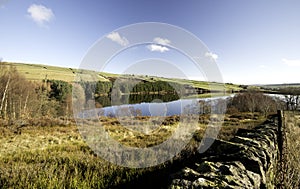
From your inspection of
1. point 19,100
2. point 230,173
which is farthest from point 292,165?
point 19,100

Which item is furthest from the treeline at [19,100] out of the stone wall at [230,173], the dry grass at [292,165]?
the dry grass at [292,165]

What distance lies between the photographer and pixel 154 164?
15.0ft

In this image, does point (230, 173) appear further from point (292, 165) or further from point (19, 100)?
point (19, 100)

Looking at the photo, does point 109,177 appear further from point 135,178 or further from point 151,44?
point 151,44

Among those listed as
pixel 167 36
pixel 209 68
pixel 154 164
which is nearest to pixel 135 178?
pixel 154 164

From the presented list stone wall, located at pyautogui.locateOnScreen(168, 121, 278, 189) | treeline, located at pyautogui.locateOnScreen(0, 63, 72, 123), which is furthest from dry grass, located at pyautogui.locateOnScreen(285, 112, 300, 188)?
treeline, located at pyautogui.locateOnScreen(0, 63, 72, 123)

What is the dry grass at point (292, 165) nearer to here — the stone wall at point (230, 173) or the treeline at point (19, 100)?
the stone wall at point (230, 173)

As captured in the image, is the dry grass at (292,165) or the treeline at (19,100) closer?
the dry grass at (292,165)

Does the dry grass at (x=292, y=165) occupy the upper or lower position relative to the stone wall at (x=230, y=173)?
lower

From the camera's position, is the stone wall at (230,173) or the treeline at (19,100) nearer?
the stone wall at (230,173)

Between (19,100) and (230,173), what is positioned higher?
(230,173)

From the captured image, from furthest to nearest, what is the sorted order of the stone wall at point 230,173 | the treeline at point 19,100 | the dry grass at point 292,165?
the treeline at point 19,100, the dry grass at point 292,165, the stone wall at point 230,173

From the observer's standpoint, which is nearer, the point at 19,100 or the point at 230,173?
the point at 230,173

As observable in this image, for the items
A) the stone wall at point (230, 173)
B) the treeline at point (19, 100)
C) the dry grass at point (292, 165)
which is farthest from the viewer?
the treeline at point (19, 100)
